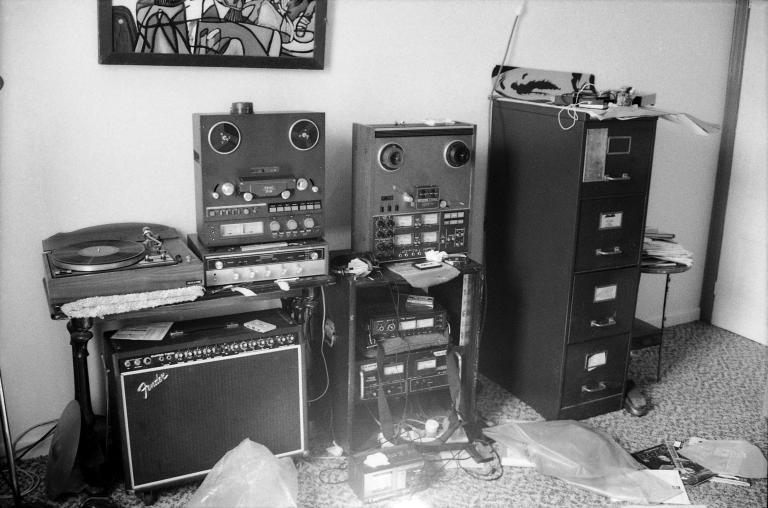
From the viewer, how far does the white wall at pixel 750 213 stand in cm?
366

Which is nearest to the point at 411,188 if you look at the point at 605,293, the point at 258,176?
the point at 258,176

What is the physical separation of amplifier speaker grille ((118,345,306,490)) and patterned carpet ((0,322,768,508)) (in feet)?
0.45

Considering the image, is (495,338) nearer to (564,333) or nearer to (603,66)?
(564,333)

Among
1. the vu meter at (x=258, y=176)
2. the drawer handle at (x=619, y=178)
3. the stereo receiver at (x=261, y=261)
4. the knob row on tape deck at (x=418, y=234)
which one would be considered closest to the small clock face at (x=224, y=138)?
the vu meter at (x=258, y=176)

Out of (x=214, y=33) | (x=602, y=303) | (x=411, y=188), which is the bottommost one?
(x=602, y=303)

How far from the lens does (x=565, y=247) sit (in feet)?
9.12

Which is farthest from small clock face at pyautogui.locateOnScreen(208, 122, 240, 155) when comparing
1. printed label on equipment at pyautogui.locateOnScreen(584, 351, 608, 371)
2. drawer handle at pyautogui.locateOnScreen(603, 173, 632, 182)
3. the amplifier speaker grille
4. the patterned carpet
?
printed label on equipment at pyautogui.locateOnScreen(584, 351, 608, 371)

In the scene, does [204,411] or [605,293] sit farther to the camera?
[605,293]

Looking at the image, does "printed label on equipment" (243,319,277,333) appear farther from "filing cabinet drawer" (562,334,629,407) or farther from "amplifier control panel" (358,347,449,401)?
"filing cabinet drawer" (562,334,629,407)

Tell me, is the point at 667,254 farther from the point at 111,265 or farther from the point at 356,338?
the point at 111,265

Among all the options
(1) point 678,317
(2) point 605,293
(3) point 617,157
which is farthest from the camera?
(1) point 678,317

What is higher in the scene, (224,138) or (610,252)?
(224,138)

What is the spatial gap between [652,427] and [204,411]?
67.7 inches

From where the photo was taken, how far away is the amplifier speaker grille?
7.43ft
